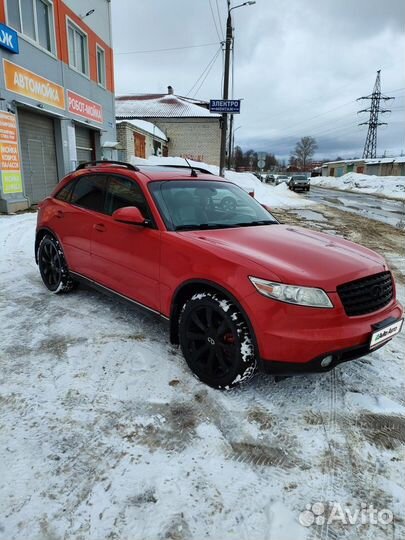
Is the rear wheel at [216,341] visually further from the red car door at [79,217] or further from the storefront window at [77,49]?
the storefront window at [77,49]

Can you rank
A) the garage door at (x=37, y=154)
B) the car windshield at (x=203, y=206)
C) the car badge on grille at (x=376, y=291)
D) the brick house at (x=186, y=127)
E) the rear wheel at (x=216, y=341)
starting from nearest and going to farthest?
the rear wheel at (x=216, y=341)
the car badge on grille at (x=376, y=291)
the car windshield at (x=203, y=206)
the garage door at (x=37, y=154)
the brick house at (x=186, y=127)

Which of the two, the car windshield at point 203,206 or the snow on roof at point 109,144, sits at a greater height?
the snow on roof at point 109,144

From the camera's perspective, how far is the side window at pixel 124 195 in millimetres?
3525

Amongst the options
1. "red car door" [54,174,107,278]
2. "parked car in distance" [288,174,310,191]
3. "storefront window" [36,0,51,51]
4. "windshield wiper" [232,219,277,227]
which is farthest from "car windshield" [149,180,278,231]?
"parked car in distance" [288,174,310,191]

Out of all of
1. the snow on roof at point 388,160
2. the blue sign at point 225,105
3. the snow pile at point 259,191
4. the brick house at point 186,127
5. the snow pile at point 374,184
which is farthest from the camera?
the snow on roof at point 388,160

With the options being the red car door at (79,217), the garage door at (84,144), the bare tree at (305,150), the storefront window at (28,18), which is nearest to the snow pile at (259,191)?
the garage door at (84,144)

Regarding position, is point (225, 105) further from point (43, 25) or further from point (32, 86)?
point (43, 25)

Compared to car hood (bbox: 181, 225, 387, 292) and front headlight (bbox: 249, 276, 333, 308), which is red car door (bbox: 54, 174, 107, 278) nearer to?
car hood (bbox: 181, 225, 387, 292)

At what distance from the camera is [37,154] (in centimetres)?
1302

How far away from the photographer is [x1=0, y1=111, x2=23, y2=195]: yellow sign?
10.5 meters

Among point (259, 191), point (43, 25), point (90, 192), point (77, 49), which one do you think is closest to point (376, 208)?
point (259, 191)

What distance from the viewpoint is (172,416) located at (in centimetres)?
259

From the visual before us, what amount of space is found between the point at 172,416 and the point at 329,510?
3.62 ft

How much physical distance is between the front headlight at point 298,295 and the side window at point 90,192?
2322mm
